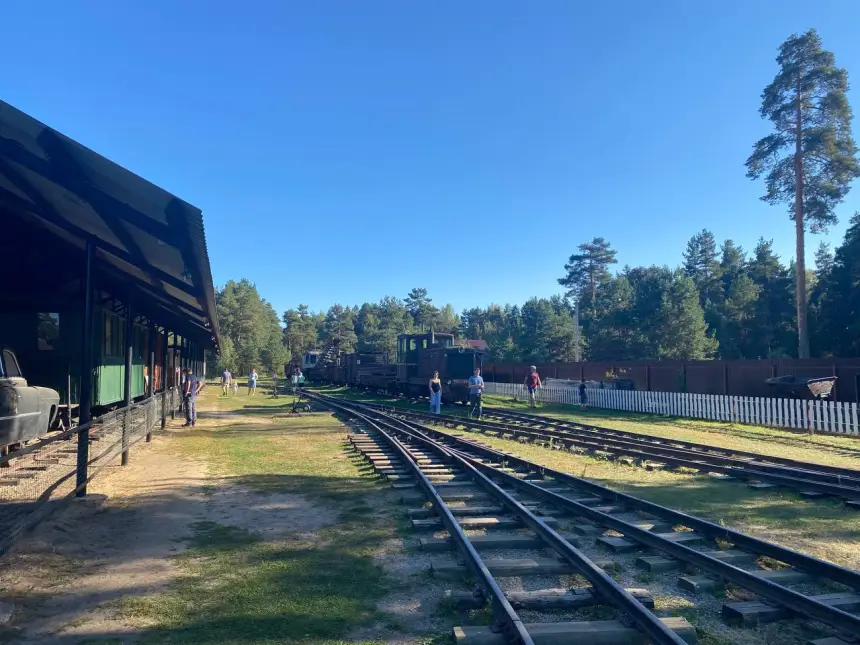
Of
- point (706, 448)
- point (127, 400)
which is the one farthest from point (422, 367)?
point (127, 400)

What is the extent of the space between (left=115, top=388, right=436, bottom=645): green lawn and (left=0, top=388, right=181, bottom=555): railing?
4.83 feet

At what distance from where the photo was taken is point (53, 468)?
8.95 m

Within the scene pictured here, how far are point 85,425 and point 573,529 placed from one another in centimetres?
572

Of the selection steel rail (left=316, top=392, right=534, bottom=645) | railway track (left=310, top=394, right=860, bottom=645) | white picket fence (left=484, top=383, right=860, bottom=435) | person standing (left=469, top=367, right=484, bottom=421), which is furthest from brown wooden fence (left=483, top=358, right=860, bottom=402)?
steel rail (left=316, top=392, right=534, bottom=645)

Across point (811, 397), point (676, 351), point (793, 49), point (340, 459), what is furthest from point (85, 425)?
point (676, 351)

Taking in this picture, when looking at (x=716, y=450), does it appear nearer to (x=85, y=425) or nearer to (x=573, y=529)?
(x=573, y=529)

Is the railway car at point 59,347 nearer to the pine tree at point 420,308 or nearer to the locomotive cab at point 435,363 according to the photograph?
the locomotive cab at point 435,363

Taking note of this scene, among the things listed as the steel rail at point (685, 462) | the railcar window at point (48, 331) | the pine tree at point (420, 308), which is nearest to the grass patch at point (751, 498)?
the steel rail at point (685, 462)

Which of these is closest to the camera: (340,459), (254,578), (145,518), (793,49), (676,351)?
(254,578)

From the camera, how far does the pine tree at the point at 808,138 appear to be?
27.3 meters

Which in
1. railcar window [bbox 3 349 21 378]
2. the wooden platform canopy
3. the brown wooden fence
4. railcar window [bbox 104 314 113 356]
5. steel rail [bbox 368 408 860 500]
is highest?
the wooden platform canopy

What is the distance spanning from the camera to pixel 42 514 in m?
6.14

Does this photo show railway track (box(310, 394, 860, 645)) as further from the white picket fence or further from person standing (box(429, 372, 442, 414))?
the white picket fence

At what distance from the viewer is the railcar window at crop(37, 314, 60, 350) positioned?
12602 millimetres
